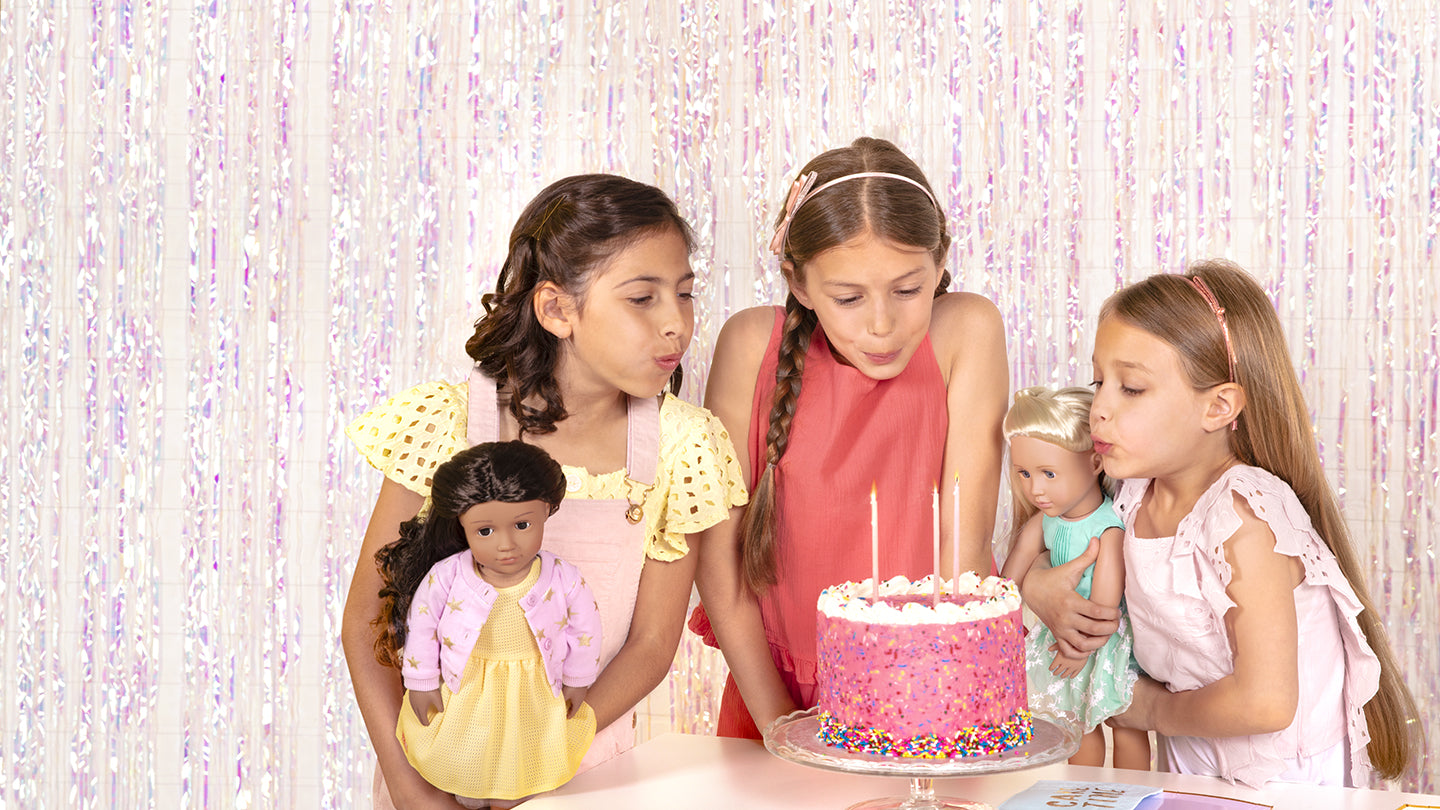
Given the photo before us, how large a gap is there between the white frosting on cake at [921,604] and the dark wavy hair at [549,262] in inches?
20.7

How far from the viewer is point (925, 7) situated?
2.51 meters

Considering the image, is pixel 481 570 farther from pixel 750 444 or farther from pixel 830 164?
pixel 830 164

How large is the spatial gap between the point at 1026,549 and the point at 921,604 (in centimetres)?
73

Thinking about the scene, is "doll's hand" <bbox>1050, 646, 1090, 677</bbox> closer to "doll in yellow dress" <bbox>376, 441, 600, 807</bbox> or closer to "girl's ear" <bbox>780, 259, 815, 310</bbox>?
"girl's ear" <bbox>780, 259, 815, 310</bbox>

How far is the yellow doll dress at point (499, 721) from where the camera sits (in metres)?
1.49

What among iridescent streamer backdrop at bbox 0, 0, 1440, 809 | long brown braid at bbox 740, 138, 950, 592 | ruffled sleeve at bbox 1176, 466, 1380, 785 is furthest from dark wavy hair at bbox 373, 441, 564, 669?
iridescent streamer backdrop at bbox 0, 0, 1440, 809

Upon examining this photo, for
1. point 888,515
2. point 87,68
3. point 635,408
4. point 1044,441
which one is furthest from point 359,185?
point 1044,441

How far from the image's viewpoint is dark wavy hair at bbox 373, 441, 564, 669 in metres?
1.46

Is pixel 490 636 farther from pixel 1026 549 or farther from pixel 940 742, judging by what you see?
pixel 1026 549

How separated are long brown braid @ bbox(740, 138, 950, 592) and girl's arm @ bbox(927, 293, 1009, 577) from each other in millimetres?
98

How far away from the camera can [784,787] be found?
159cm

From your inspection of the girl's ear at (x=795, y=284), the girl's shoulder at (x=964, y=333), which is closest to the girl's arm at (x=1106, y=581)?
the girl's shoulder at (x=964, y=333)

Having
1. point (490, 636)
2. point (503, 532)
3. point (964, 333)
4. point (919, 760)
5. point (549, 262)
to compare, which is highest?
point (549, 262)

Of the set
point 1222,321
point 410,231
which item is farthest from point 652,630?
point 410,231
